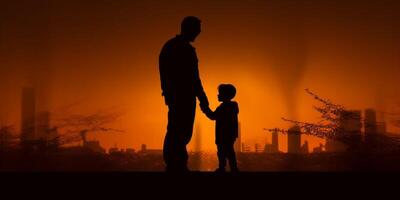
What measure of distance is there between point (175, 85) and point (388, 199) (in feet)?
14.4

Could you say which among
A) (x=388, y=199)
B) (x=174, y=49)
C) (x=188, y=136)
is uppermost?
(x=174, y=49)

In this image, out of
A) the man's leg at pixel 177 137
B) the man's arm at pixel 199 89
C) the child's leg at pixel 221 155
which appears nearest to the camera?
the man's leg at pixel 177 137

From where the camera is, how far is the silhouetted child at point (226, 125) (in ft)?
35.2

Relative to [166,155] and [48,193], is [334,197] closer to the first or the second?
[166,155]

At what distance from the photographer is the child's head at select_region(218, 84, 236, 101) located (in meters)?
10.7

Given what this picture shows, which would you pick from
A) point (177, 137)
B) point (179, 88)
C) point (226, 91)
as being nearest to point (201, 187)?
point (177, 137)

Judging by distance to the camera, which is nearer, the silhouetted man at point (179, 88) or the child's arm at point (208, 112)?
the silhouetted man at point (179, 88)

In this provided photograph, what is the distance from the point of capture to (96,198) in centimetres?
697

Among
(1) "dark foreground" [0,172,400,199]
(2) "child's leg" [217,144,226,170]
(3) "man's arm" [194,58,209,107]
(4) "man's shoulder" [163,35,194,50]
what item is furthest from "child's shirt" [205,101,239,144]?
(4) "man's shoulder" [163,35,194,50]

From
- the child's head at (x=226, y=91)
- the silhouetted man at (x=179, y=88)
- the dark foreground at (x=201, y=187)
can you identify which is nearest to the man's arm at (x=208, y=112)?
the silhouetted man at (x=179, y=88)

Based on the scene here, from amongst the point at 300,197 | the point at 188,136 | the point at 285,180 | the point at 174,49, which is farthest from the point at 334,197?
the point at 174,49

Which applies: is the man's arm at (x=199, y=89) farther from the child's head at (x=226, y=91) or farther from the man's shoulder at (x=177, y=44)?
the child's head at (x=226, y=91)

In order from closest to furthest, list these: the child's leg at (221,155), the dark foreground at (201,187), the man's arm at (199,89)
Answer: the dark foreground at (201,187), the man's arm at (199,89), the child's leg at (221,155)

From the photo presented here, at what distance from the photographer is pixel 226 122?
10.9 m
